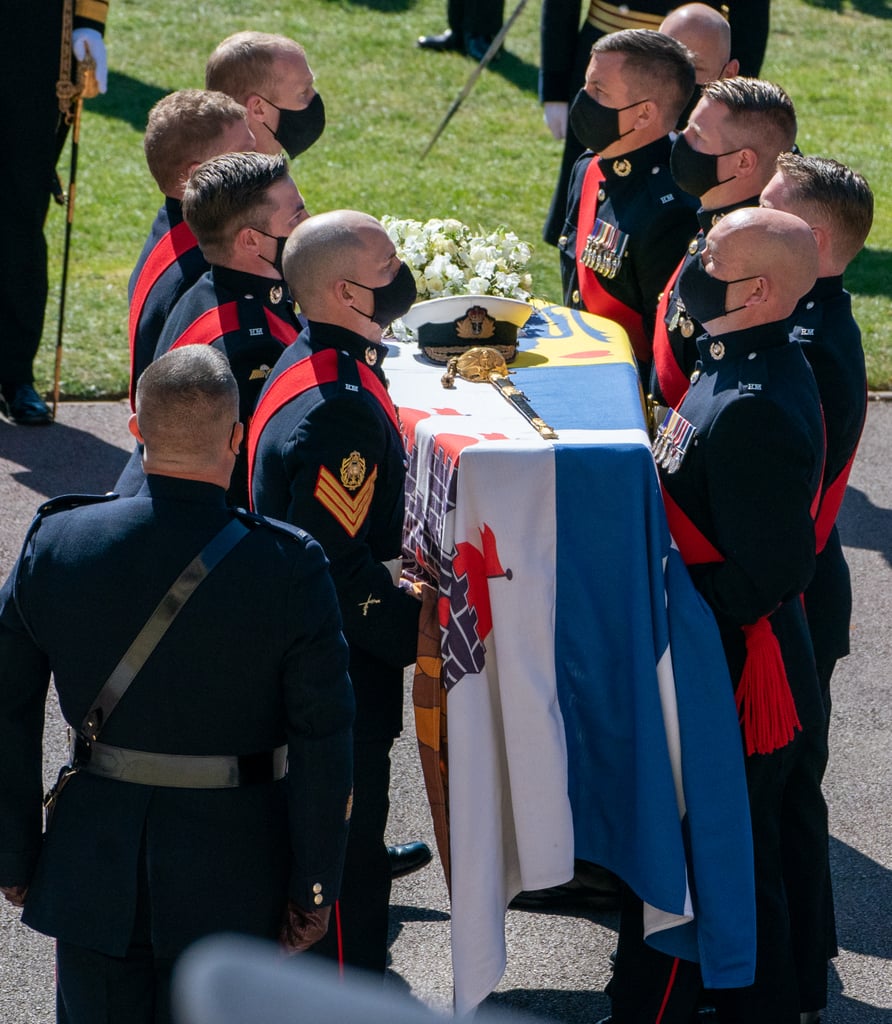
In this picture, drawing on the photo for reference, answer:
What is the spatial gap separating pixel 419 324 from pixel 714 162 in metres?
0.98

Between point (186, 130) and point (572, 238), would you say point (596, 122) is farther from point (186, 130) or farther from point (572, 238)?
point (186, 130)

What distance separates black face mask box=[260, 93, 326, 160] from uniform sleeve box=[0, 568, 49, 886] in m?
2.65

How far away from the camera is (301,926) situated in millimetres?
2852

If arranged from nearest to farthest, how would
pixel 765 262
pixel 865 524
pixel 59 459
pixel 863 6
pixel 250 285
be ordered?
pixel 765 262
pixel 250 285
pixel 865 524
pixel 59 459
pixel 863 6

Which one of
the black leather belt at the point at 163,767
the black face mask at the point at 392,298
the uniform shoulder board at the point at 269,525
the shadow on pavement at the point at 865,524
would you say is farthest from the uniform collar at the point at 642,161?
the black leather belt at the point at 163,767

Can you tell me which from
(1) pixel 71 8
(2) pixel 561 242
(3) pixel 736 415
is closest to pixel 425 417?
(3) pixel 736 415

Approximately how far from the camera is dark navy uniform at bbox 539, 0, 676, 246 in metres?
6.95

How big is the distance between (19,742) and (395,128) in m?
9.83

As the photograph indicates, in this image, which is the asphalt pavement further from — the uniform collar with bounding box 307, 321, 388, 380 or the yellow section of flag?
the yellow section of flag

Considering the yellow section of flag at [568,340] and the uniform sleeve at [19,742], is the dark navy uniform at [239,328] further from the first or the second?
the uniform sleeve at [19,742]

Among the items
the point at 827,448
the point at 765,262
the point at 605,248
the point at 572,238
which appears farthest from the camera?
the point at 572,238

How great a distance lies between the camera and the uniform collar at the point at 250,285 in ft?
12.5

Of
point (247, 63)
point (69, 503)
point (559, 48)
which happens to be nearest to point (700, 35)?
point (559, 48)

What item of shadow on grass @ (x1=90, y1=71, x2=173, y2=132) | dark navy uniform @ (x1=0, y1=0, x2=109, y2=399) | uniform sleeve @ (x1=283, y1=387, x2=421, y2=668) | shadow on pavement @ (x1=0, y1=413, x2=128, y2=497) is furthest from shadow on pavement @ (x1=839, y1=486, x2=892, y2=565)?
shadow on grass @ (x1=90, y1=71, x2=173, y2=132)
